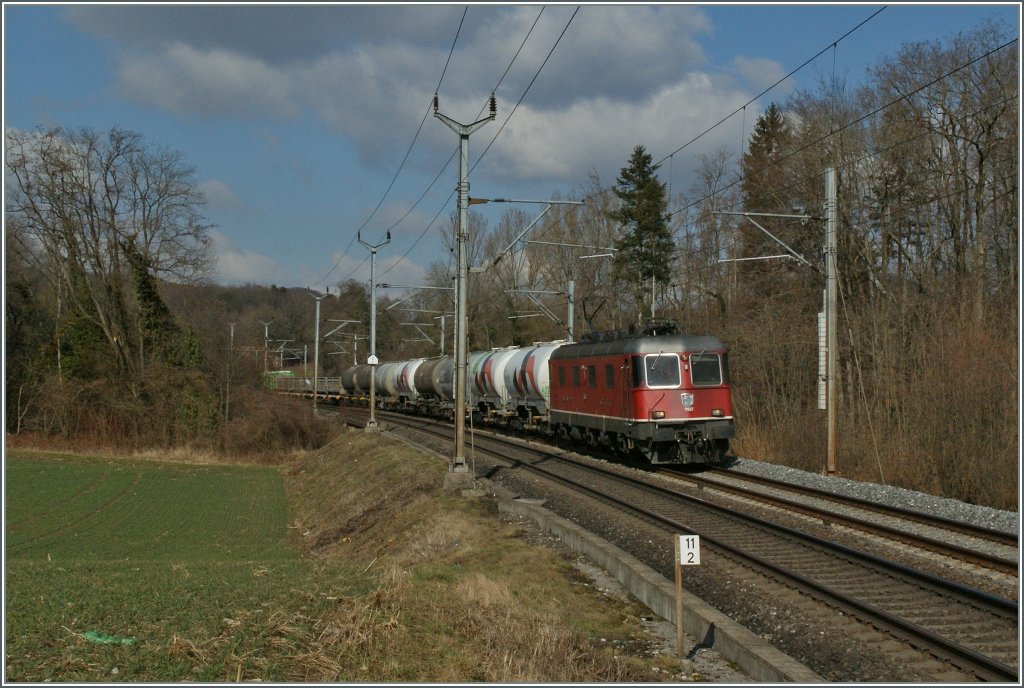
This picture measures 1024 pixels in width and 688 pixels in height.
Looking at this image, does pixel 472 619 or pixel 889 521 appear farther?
pixel 889 521

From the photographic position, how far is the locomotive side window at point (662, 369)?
21.8 meters

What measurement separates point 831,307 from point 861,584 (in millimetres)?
10845

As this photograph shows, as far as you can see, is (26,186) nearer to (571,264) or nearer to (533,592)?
(571,264)

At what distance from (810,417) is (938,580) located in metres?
14.5

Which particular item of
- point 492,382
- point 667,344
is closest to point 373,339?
point 492,382

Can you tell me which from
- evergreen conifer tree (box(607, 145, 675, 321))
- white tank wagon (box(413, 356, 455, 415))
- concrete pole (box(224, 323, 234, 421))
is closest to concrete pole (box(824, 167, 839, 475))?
white tank wagon (box(413, 356, 455, 415))

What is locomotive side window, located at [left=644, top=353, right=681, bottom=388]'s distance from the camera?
21.8 meters

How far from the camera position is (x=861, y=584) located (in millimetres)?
10523

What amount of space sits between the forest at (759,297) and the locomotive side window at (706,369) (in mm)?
2516

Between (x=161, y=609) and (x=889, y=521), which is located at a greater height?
(x=161, y=609)

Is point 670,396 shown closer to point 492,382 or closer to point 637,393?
point 637,393

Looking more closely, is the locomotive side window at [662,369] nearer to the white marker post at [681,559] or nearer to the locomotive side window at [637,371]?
the locomotive side window at [637,371]

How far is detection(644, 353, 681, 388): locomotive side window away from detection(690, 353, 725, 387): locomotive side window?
0.42 m

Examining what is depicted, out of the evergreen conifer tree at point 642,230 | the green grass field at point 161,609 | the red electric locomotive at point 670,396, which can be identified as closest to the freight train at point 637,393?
the red electric locomotive at point 670,396
